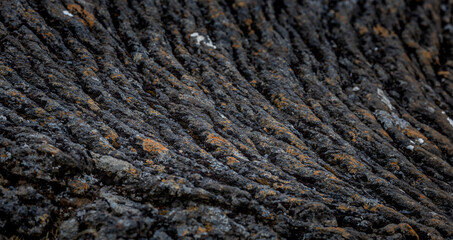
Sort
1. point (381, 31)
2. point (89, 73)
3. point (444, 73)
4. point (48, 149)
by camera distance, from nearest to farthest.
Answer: point (48, 149), point (89, 73), point (444, 73), point (381, 31)

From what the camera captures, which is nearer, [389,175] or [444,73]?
[389,175]

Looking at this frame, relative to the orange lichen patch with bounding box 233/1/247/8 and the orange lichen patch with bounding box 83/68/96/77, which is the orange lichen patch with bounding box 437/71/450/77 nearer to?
the orange lichen patch with bounding box 233/1/247/8

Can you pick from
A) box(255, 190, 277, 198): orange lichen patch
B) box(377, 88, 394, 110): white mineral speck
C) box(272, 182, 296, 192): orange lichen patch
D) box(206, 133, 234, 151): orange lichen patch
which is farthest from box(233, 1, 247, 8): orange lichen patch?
box(255, 190, 277, 198): orange lichen patch

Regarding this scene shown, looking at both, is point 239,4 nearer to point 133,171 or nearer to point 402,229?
point 133,171

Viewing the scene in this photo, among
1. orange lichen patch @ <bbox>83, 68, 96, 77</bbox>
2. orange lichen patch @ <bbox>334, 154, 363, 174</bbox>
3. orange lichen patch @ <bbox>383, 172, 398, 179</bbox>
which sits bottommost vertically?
orange lichen patch @ <bbox>83, 68, 96, 77</bbox>

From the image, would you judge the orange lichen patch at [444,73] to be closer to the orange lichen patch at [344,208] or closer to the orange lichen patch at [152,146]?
the orange lichen patch at [344,208]

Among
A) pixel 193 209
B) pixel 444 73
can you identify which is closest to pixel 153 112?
pixel 193 209

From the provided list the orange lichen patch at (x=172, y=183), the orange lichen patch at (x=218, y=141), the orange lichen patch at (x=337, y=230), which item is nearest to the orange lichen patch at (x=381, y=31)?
the orange lichen patch at (x=218, y=141)
